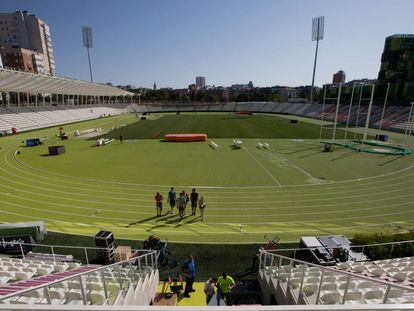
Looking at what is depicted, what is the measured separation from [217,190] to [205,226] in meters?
5.11

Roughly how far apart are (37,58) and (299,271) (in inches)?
5601

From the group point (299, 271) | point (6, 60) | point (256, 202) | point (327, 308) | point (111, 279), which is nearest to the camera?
point (327, 308)

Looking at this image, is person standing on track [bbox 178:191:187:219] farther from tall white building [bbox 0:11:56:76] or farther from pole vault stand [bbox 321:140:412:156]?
tall white building [bbox 0:11:56:76]

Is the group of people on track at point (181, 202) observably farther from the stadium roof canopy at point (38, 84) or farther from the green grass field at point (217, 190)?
the stadium roof canopy at point (38, 84)

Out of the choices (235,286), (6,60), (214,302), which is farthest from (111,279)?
(6,60)

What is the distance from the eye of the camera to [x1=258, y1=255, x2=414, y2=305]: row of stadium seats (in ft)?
17.8

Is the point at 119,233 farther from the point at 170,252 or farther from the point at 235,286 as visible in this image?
the point at 235,286

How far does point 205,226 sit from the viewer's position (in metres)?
13.7

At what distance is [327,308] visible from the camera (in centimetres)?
270

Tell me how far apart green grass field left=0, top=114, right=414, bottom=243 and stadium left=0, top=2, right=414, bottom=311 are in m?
0.11

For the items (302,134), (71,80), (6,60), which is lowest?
(302,134)

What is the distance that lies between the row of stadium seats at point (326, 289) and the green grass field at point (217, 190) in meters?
4.58

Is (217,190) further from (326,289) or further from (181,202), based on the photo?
(326,289)

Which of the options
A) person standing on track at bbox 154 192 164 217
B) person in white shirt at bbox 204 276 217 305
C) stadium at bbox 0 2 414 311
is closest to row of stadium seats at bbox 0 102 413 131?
stadium at bbox 0 2 414 311
